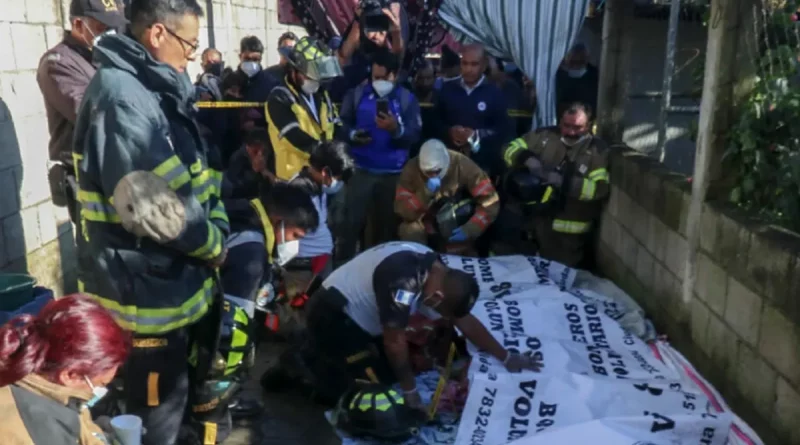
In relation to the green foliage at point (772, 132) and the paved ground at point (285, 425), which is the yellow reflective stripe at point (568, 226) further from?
the paved ground at point (285, 425)

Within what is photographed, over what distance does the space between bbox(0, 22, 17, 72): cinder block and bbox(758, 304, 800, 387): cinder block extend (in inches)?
154

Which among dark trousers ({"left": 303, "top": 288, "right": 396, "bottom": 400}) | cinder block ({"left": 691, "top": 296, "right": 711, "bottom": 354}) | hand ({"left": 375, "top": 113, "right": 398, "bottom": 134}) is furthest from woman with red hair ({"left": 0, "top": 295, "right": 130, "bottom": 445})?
hand ({"left": 375, "top": 113, "right": 398, "bottom": 134})

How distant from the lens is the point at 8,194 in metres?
4.08

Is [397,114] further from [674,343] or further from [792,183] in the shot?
[792,183]

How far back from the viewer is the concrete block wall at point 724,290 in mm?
2883

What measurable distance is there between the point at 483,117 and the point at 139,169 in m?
3.71

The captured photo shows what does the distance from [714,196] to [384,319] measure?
1735 millimetres

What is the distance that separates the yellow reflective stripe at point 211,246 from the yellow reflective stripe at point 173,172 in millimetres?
180

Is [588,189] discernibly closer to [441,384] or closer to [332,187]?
[332,187]

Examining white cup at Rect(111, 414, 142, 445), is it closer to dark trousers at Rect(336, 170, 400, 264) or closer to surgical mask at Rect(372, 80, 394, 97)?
dark trousers at Rect(336, 170, 400, 264)

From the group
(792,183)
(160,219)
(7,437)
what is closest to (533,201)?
(792,183)

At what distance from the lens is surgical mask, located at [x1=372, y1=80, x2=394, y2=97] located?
550cm

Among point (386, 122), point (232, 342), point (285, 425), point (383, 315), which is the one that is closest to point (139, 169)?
point (232, 342)

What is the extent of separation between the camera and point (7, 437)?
5.33 ft
